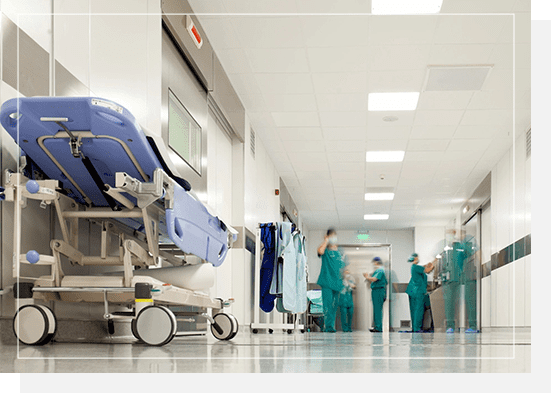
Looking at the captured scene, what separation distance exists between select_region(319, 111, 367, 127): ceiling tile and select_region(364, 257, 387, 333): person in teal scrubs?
13.5ft

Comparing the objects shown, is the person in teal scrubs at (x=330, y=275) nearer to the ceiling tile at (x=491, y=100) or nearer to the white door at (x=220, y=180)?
the white door at (x=220, y=180)

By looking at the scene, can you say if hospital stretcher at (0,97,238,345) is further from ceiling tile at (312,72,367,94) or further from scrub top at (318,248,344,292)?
scrub top at (318,248,344,292)

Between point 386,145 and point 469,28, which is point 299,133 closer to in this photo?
point 386,145

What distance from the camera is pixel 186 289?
3.35 metres

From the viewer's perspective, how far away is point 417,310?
11.0m

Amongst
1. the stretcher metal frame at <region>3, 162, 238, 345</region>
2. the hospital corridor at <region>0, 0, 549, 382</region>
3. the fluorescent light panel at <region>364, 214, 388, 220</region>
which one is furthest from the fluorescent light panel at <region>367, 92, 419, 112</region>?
the fluorescent light panel at <region>364, 214, 388, 220</region>

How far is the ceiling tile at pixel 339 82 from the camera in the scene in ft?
21.0

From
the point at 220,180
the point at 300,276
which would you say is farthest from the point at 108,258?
the point at 300,276

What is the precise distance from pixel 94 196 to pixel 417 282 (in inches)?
346

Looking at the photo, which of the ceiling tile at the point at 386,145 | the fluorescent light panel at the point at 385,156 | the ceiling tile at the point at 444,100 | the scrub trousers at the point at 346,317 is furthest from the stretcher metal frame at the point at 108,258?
the scrub trousers at the point at 346,317

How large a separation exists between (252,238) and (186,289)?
475 cm

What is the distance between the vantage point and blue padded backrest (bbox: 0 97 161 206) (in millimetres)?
2486

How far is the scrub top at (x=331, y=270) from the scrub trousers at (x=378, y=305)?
2.79 metres
